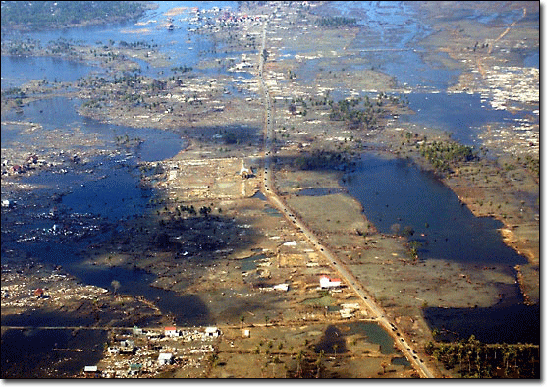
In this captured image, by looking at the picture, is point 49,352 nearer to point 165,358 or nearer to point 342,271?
point 165,358

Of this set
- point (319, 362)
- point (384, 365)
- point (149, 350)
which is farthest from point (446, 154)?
point (149, 350)

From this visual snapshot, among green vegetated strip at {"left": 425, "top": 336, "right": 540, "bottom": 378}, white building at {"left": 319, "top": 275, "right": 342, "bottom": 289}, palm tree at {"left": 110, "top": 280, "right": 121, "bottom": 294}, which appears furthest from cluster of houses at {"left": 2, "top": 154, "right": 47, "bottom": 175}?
green vegetated strip at {"left": 425, "top": 336, "right": 540, "bottom": 378}

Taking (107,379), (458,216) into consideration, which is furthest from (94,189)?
(458,216)

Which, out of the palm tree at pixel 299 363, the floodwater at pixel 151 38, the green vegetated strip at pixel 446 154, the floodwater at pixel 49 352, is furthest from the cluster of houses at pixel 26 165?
the palm tree at pixel 299 363

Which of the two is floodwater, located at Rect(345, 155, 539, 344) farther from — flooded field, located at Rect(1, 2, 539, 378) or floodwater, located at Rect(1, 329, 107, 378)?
floodwater, located at Rect(1, 329, 107, 378)

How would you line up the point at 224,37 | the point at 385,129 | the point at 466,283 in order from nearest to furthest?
the point at 466,283, the point at 385,129, the point at 224,37

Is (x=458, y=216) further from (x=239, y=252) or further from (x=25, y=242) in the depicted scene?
(x=25, y=242)

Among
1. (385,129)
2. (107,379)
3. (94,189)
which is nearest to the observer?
(107,379)

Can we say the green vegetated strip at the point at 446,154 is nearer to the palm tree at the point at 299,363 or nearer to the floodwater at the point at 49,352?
the palm tree at the point at 299,363
